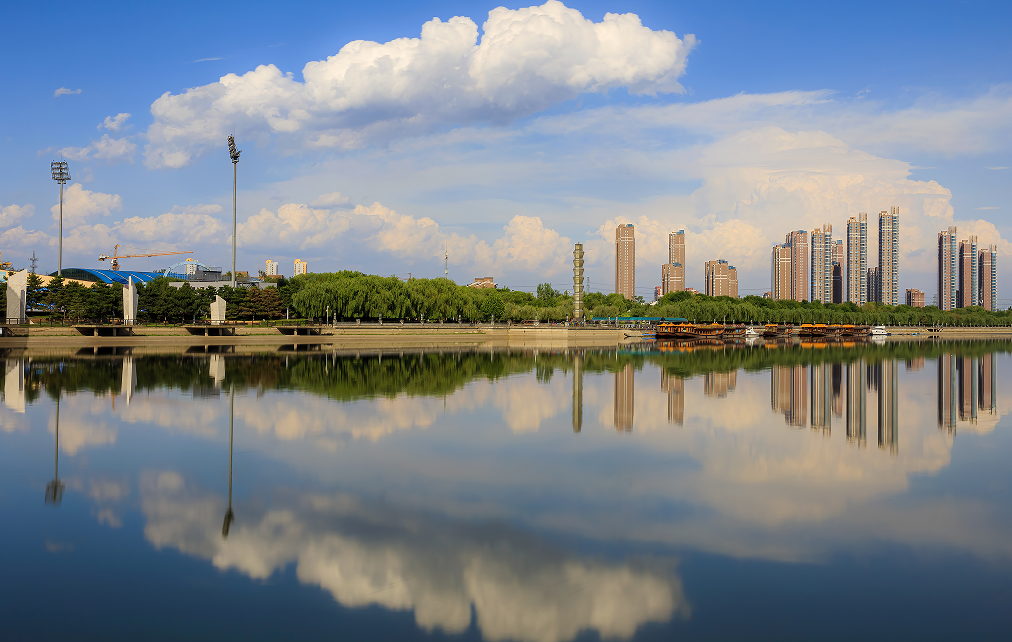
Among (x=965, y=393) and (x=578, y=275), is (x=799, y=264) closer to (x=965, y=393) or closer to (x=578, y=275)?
(x=578, y=275)

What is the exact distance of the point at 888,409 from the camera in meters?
19.6

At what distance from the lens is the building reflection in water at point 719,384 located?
77.3ft

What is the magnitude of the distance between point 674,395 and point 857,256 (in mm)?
179458

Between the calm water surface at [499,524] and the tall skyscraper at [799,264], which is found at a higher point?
the tall skyscraper at [799,264]

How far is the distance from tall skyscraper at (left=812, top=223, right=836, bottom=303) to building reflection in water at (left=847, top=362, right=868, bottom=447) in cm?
16267

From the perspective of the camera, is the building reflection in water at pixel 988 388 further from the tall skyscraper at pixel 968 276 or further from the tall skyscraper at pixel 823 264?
the tall skyscraper at pixel 968 276

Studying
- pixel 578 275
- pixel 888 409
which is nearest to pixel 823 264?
pixel 578 275

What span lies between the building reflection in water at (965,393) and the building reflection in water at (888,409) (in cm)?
109

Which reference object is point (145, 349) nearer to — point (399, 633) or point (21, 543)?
point (21, 543)

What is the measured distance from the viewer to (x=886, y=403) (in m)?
21.0

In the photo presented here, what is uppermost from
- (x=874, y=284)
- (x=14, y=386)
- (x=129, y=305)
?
(x=874, y=284)

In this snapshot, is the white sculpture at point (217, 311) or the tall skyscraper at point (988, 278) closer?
the white sculpture at point (217, 311)

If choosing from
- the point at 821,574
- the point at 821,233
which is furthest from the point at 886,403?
the point at 821,233

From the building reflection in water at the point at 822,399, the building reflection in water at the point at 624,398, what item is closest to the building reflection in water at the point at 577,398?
the building reflection in water at the point at 624,398
